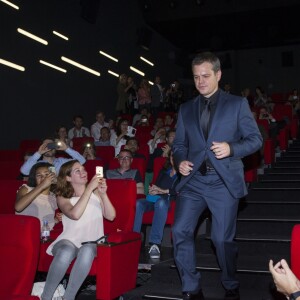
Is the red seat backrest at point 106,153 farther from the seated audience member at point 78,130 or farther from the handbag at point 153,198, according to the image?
the handbag at point 153,198

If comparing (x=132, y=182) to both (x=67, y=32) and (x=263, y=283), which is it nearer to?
(x=263, y=283)

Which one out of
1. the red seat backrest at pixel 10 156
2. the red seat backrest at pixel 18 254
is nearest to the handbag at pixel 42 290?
the red seat backrest at pixel 18 254

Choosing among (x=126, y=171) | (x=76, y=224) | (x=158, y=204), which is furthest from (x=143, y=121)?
(x=76, y=224)

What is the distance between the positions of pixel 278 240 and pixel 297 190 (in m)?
1.24

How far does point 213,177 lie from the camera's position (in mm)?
2752

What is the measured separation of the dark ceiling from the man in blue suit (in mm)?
10696

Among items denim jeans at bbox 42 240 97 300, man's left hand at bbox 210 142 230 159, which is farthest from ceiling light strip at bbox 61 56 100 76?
man's left hand at bbox 210 142 230 159

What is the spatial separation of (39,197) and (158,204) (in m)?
1.04

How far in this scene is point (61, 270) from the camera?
3178 millimetres

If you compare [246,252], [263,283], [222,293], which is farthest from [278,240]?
[222,293]

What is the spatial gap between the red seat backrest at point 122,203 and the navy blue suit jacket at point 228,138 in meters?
0.96

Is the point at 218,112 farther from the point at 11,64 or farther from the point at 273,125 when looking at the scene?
the point at 11,64

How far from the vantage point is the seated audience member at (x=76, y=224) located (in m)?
3.16

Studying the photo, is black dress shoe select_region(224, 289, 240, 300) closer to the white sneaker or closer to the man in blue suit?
the man in blue suit
